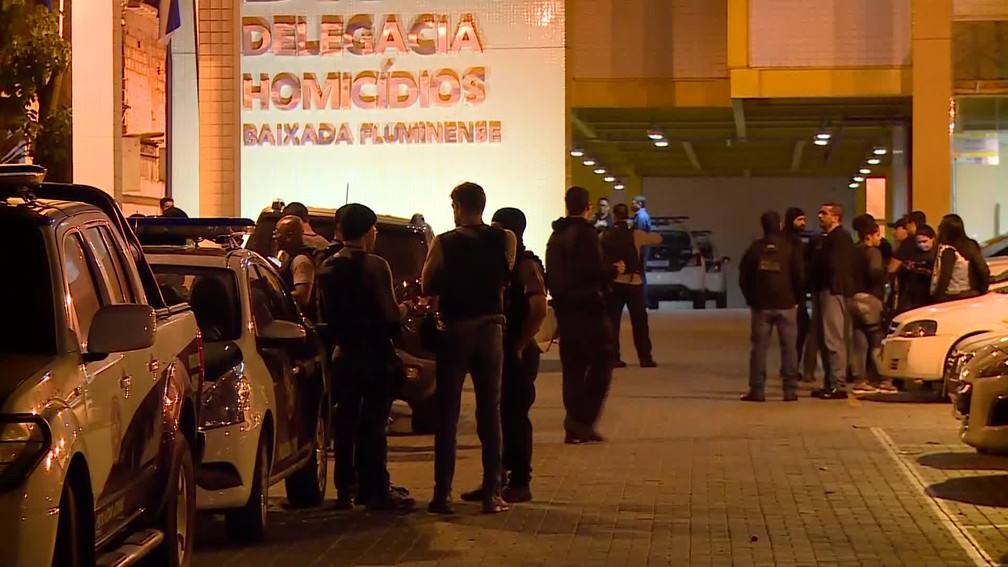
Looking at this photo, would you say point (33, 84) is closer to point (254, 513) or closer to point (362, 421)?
point (362, 421)

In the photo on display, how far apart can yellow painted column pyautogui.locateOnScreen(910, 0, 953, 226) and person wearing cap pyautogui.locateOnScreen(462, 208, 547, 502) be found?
49.2 feet

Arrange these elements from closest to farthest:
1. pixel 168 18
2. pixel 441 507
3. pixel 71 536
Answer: pixel 71 536
pixel 441 507
pixel 168 18

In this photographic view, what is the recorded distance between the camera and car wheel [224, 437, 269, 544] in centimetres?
877

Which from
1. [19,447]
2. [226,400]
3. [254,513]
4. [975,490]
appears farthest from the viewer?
[975,490]

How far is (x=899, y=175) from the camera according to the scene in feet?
103

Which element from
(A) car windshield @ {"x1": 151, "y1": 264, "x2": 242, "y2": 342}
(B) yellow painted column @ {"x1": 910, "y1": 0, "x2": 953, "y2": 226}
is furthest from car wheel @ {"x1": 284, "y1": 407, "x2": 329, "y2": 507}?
(B) yellow painted column @ {"x1": 910, "y1": 0, "x2": 953, "y2": 226}

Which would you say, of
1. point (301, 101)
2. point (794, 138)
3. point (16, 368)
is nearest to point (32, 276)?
point (16, 368)

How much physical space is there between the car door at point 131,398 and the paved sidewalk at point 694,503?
1848 millimetres

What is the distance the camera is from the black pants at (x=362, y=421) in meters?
9.98

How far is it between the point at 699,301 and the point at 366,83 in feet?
45.9

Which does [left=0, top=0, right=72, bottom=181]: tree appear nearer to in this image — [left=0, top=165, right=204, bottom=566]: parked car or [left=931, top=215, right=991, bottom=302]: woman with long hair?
[left=931, top=215, right=991, bottom=302]: woman with long hair

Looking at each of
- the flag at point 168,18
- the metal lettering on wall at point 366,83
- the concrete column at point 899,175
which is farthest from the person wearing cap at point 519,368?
the concrete column at point 899,175

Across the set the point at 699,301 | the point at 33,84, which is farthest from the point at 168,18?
the point at 699,301

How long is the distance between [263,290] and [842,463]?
192 inches
